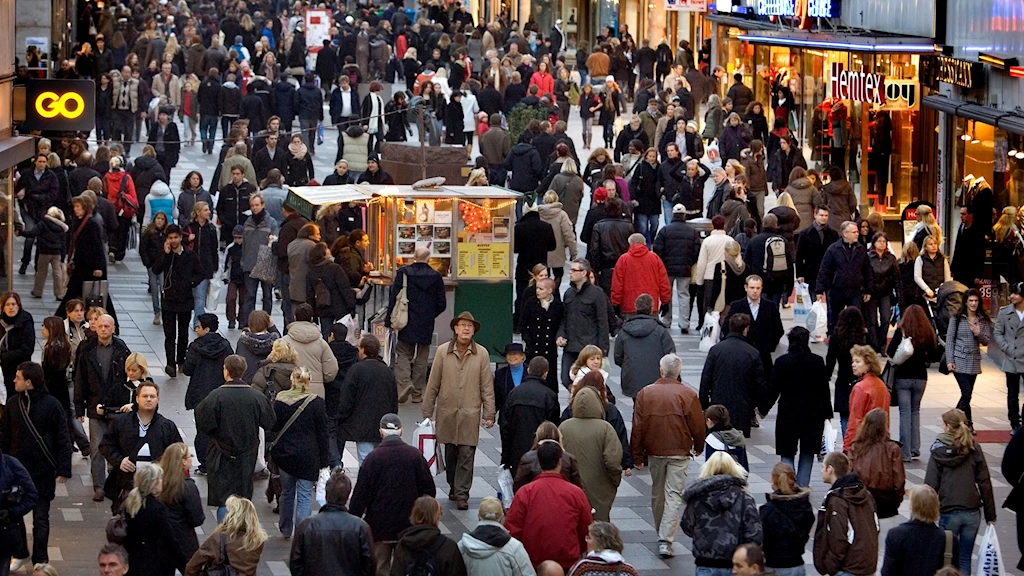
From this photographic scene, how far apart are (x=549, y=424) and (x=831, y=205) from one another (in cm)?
1240

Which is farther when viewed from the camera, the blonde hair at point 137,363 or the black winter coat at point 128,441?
the blonde hair at point 137,363

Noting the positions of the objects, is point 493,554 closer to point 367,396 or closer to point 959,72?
point 367,396

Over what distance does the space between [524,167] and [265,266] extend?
6806 millimetres

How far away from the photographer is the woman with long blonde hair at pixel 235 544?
10.3 meters

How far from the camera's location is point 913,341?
1527 centimetres

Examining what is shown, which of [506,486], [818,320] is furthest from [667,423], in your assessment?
[818,320]

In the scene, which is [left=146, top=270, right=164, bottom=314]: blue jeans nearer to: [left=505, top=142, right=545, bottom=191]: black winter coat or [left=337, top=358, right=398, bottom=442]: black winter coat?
[left=505, top=142, right=545, bottom=191]: black winter coat

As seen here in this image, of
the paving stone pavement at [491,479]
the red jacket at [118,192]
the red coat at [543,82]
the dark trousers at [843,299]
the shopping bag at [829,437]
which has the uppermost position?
the red coat at [543,82]

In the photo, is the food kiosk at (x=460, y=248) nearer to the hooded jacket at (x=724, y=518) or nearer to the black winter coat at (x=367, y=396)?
the black winter coat at (x=367, y=396)

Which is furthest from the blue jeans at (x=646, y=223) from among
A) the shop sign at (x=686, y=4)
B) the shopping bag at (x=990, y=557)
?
the shop sign at (x=686, y=4)

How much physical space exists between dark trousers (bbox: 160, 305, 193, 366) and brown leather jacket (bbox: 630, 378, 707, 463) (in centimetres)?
670

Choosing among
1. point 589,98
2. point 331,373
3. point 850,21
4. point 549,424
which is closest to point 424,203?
point 331,373

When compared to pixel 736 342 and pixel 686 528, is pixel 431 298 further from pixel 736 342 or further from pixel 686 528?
pixel 686 528

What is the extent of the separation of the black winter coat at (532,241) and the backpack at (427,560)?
32.5ft
